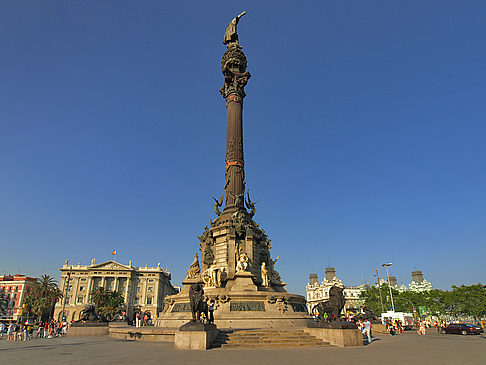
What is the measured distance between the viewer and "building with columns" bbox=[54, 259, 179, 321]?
92.1m

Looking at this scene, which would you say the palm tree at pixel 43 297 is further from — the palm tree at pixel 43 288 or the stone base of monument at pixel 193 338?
the stone base of monument at pixel 193 338

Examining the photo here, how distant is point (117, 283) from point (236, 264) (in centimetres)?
8318

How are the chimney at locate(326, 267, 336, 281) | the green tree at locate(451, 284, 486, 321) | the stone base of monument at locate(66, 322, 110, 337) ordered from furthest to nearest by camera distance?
the chimney at locate(326, 267, 336, 281) < the green tree at locate(451, 284, 486, 321) < the stone base of monument at locate(66, 322, 110, 337)

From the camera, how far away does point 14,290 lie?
92.1 meters

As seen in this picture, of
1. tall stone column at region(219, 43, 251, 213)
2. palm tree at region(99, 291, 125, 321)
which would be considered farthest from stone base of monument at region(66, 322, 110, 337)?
palm tree at region(99, 291, 125, 321)

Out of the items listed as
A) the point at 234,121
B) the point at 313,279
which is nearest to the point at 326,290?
the point at 313,279

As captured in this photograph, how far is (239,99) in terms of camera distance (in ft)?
111

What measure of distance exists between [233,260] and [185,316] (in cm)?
580

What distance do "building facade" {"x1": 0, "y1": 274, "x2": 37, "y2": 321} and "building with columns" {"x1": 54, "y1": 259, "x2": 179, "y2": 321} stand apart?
35.2 feet

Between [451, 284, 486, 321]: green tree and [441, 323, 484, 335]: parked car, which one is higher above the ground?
[451, 284, 486, 321]: green tree

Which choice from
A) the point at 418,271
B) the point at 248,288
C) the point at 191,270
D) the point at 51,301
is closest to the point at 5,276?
the point at 51,301

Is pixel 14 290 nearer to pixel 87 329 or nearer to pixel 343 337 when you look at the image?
pixel 87 329

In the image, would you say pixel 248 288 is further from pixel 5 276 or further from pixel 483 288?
pixel 5 276

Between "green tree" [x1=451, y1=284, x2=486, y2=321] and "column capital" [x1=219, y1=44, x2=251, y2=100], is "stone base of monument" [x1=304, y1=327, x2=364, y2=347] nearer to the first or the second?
"column capital" [x1=219, y1=44, x2=251, y2=100]
